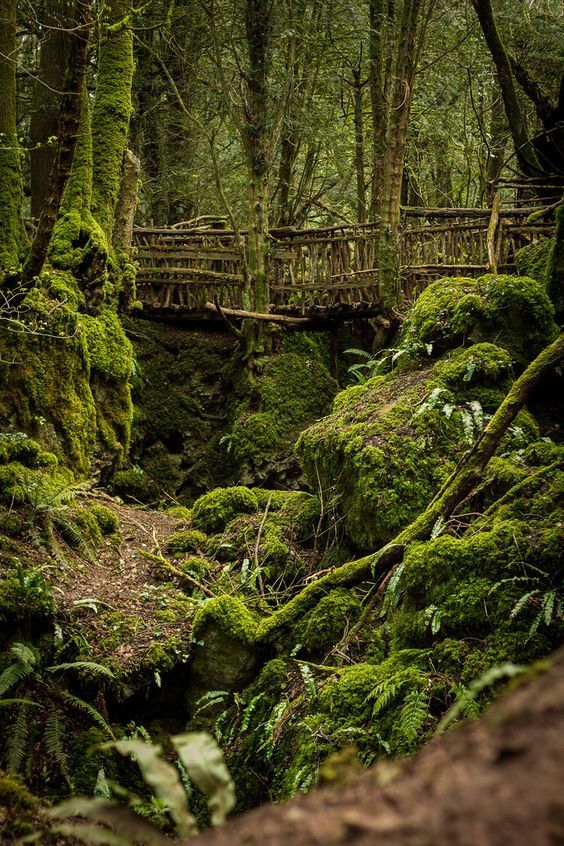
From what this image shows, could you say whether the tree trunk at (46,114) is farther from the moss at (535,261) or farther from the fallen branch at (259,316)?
the moss at (535,261)

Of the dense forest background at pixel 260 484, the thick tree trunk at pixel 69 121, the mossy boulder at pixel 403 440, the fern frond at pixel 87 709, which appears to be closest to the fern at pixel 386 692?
the dense forest background at pixel 260 484

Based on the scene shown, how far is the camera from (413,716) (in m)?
3.63

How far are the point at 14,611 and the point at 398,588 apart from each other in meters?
2.96

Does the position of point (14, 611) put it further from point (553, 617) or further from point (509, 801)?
point (509, 801)

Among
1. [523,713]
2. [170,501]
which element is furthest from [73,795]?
[170,501]

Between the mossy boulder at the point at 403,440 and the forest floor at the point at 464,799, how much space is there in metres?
5.03

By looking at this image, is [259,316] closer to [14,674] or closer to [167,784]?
[14,674]

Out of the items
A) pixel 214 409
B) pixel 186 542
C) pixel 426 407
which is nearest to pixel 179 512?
pixel 186 542

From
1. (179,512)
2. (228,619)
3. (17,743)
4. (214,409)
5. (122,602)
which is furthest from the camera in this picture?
(214,409)

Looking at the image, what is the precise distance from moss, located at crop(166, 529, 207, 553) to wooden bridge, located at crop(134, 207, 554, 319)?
17.1ft

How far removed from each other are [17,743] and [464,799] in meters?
4.79

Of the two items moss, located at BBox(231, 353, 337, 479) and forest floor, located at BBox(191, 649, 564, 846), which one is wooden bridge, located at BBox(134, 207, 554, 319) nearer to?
moss, located at BBox(231, 353, 337, 479)

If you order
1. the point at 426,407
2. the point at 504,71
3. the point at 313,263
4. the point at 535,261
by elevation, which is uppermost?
the point at 504,71

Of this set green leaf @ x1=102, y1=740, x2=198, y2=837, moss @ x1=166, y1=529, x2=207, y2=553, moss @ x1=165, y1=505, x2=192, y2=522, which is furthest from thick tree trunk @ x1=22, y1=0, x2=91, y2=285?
green leaf @ x1=102, y1=740, x2=198, y2=837
